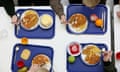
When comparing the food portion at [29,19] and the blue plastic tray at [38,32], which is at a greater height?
the food portion at [29,19]

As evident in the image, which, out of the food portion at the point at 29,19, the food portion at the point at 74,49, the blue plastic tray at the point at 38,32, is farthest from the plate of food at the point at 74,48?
the food portion at the point at 29,19

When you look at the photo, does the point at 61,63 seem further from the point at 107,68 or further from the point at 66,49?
the point at 107,68

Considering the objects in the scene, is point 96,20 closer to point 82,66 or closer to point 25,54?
point 82,66

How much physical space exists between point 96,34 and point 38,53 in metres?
0.28

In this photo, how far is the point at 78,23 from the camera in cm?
151

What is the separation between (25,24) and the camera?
1.55 metres

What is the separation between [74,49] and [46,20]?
0.65 ft

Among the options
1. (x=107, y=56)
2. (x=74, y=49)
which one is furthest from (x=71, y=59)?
(x=107, y=56)

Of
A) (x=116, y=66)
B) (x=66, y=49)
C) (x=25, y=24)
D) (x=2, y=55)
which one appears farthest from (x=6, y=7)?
(x=116, y=66)

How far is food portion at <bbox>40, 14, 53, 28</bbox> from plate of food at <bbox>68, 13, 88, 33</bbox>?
9 cm

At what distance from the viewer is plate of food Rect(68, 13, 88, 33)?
1501 mm

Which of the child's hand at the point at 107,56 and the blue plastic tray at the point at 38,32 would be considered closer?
the child's hand at the point at 107,56

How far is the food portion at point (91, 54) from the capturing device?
1437mm

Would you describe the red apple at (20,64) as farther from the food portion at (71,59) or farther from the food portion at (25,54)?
the food portion at (71,59)
